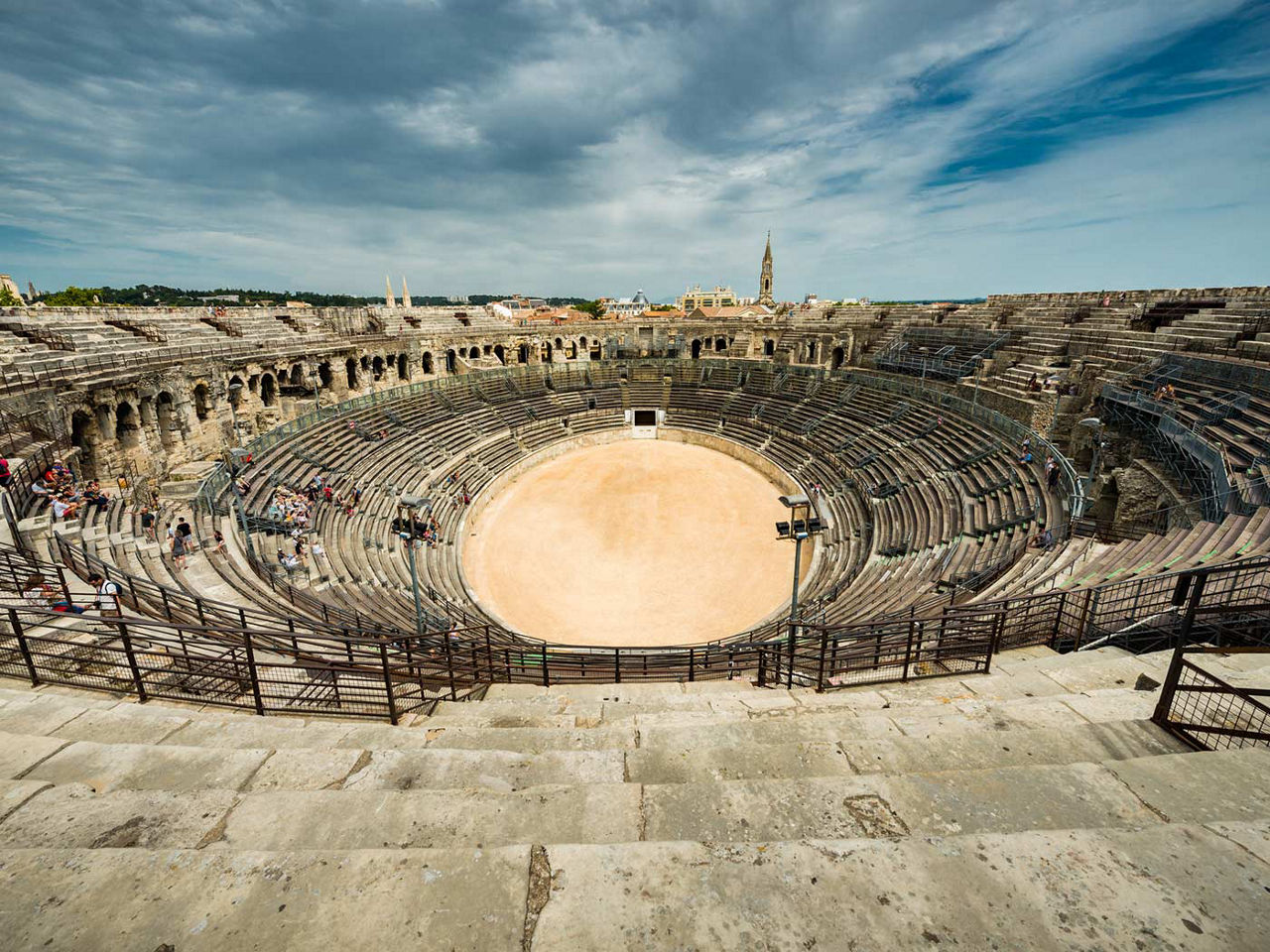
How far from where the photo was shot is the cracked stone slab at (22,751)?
5.14m

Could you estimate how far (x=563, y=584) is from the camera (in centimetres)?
2186

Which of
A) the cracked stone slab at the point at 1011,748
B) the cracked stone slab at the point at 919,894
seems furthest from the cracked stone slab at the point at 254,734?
the cracked stone slab at the point at 1011,748

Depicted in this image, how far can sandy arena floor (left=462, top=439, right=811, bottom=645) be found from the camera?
1944 cm

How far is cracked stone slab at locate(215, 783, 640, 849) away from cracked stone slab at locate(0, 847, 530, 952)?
2.23 feet

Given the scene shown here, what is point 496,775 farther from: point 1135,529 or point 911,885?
point 1135,529

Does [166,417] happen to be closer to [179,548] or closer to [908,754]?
[179,548]

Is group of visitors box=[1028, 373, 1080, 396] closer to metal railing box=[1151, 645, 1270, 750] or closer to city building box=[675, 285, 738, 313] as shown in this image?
metal railing box=[1151, 645, 1270, 750]

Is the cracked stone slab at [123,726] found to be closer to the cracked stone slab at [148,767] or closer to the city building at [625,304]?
the cracked stone slab at [148,767]

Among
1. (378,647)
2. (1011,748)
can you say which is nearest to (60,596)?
(378,647)

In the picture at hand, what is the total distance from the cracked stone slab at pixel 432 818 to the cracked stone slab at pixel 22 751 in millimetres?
Result: 3011

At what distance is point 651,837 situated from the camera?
383cm

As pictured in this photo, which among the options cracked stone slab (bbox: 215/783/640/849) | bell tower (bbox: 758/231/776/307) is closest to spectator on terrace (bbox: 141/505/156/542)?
cracked stone slab (bbox: 215/783/640/849)

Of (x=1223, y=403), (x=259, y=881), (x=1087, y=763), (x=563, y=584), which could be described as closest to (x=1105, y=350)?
(x=1223, y=403)

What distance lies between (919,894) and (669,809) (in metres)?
1.76
